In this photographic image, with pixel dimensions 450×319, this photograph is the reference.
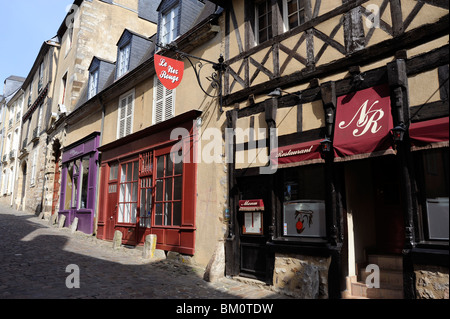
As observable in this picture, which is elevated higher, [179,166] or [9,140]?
[9,140]

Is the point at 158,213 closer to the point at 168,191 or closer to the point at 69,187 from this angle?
the point at 168,191

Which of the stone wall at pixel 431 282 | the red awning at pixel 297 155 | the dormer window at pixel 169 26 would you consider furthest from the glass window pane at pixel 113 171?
the stone wall at pixel 431 282

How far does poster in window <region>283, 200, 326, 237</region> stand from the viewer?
548 centimetres

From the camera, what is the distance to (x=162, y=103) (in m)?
9.62

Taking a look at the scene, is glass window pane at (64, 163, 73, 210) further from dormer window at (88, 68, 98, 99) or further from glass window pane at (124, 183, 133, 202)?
glass window pane at (124, 183, 133, 202)

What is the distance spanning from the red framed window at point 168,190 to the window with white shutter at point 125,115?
2.43 m

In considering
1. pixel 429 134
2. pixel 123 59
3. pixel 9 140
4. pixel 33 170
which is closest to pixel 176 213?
pixel 429 134

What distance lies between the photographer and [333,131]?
5316 mm

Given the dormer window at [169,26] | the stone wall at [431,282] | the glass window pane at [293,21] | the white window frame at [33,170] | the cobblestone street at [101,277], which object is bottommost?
the cobblestone street at [101,277]

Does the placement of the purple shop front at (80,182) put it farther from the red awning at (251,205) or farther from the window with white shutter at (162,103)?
the red awning at (251,205)

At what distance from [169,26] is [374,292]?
8516 millimetres

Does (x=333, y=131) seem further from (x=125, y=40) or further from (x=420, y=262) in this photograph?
(x=125, y=40)

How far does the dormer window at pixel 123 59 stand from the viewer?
12.3 meters
